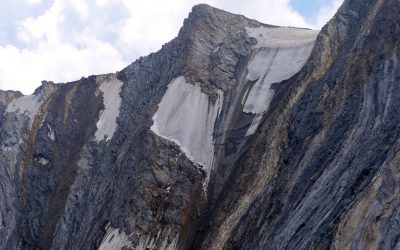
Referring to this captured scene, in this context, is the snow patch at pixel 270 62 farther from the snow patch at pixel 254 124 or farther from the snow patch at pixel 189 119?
the snow patch at pixel 189 119

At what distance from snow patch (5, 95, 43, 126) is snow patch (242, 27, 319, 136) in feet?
62.5

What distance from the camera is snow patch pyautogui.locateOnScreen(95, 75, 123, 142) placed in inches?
1454

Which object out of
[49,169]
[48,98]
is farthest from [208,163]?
[48,98]

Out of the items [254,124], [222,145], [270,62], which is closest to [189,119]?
[222,145]

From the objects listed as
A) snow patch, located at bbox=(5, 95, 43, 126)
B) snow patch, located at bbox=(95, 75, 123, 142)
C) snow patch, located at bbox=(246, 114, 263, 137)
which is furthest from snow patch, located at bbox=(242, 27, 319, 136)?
snow patch, located at bbox=(5, 95, 43, 126)

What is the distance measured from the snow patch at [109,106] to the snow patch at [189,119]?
6.74 m

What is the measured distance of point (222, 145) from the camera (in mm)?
28688

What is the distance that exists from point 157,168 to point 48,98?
20663 millimetres

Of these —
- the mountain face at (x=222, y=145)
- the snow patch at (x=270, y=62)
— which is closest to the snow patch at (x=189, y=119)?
the mountain face at (x=222, y=145)

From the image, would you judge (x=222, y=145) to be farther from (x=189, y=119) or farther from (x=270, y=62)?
(x=270, y=62)

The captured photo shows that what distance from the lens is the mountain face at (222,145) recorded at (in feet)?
51.7

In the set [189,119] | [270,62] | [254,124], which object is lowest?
[189,119]

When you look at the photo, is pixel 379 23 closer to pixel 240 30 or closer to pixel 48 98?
pixel 240 30

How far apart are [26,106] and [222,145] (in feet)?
74.3
